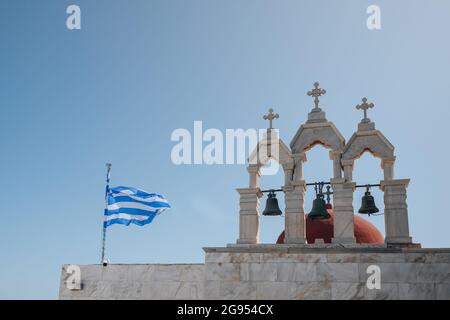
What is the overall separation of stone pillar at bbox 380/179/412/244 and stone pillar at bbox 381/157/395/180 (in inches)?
6.7

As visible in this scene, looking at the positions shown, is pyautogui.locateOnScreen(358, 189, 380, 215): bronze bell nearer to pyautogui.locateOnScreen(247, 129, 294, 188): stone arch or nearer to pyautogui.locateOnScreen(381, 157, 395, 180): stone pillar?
pyautogui.locateOnScreen(381, 157, 395, 180): stone pillar

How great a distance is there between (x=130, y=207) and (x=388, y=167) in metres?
7.24

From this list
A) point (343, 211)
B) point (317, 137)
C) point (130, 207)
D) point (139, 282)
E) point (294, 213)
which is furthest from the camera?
point (130, 207)

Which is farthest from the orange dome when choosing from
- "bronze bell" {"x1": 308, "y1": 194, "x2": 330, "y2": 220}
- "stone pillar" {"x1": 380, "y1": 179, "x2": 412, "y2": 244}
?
"stone pillar" {"x1": 380, "y1": 179, "x2": 412, "y2": 244}

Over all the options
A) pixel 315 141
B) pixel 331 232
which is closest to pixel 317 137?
pixel 315 141

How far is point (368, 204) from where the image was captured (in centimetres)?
1262

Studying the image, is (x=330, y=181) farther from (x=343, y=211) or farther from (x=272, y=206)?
(x=272, y=206)

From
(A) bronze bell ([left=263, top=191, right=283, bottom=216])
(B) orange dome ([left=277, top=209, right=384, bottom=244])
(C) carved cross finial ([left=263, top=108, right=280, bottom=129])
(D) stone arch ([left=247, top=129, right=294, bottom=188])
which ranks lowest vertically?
(B) orange dome ([left=277, top=209, right=384, bottom=244])

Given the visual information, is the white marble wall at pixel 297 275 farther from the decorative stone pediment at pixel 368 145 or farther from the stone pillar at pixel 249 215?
the decorative stone pediment at pixel 368 145

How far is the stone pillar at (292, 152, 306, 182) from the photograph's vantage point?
38.9 feet

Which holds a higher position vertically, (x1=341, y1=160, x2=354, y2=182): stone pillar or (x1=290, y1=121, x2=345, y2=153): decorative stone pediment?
(x1=290, y1=121, x2=345, y2=153): decorative stone pediment

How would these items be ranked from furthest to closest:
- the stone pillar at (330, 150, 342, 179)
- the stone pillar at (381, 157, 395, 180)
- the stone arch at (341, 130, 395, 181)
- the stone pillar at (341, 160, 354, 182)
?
the stone pillar at (330, 150, 342, 179) → the stone pillar at (341, 160, 354, 182) → the stone arch at (341, 130, 395, 181) → the stone pillar at (381, 157, 395, 180)
